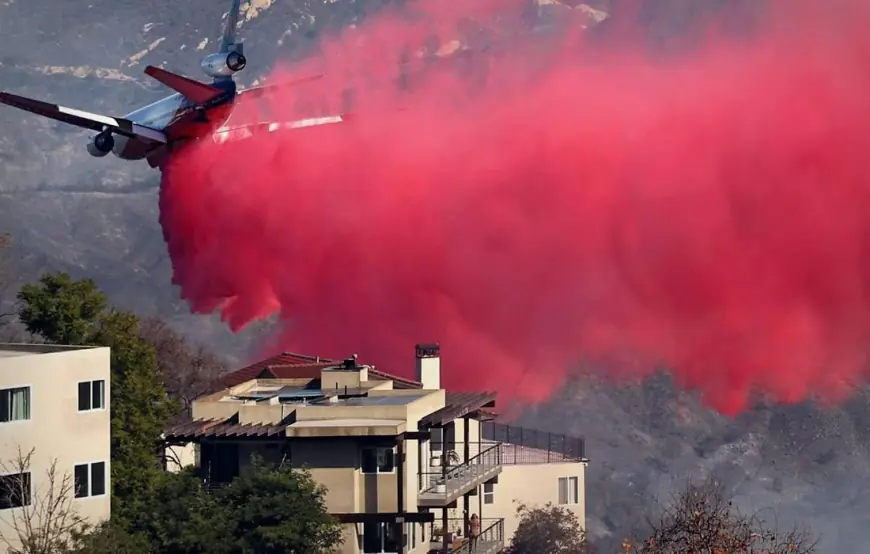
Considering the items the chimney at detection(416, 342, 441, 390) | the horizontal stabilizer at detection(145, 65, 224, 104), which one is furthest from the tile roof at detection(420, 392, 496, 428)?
the horizontal stabilizer at detection(145, 65, 224, 104)

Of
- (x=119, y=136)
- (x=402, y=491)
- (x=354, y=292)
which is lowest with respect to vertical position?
(x=402, y=491)

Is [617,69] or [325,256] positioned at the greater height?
[617,69]

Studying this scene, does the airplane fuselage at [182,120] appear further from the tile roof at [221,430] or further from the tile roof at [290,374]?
the tile roof at [221,430]

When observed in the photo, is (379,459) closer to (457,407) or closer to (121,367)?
(457,407)

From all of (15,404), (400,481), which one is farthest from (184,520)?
(400,481)

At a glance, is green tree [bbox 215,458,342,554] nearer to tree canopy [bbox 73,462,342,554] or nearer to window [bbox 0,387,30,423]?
tree canopy [bbox 73,462,342,554]

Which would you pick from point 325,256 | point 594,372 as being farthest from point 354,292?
point 594,372

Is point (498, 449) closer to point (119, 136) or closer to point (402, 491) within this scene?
point (402, 491)
